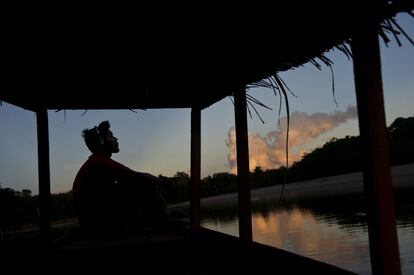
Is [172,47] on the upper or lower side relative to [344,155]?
lower

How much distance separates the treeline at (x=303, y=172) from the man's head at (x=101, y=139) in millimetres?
23421

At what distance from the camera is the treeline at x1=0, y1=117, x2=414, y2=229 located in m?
38.8

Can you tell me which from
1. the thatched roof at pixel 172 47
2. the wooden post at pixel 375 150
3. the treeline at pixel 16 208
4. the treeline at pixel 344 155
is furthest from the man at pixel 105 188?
the treeline at pixel 344 155

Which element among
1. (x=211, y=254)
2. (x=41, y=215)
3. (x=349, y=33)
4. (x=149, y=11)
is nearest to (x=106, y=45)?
(x=149, y=11)

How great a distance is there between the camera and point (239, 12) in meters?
2.66

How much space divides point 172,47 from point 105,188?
2561 mm

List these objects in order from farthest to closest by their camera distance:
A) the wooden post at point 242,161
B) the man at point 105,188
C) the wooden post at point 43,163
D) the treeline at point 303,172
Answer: the treeline at point 303,172 → the wooden post at point 43,163 → the man at point 105,188 → the wooden post at point 242,161

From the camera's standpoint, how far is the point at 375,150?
2299mm

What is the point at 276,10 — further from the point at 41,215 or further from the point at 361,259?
the point at 361,259

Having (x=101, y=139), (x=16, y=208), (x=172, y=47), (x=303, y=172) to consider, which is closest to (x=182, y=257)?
(x=172, y=47)

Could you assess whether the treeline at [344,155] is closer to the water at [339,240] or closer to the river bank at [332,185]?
the river bank at [332,185]

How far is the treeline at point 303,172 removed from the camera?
38.8 metres

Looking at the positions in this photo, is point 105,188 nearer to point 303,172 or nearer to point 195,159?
point 195,159

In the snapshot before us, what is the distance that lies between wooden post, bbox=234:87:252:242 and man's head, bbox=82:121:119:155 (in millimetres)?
1956
